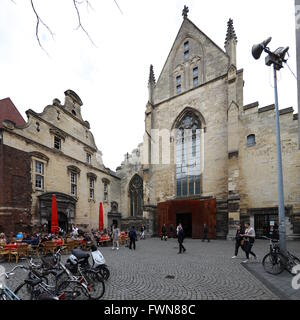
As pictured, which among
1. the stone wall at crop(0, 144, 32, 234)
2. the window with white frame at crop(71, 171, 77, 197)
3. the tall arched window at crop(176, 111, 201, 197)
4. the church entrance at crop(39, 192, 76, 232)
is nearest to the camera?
the stone wall at crop(0, 144, 32, 234)

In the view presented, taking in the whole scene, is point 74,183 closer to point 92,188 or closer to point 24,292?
point 92,188

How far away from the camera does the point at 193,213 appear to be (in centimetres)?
1841

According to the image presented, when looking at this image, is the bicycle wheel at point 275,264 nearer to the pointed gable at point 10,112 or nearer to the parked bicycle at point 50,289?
the parked bicycle at point 50,289

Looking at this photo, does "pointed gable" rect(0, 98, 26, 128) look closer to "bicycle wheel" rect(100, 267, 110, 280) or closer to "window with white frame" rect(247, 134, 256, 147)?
"bicycle wheel" rect(100, 267, 110, 280)

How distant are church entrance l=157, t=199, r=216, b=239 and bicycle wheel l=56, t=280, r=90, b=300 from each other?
14.8 metres

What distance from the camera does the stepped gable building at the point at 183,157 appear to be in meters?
15.0

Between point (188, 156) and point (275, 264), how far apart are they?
A: 1504cm

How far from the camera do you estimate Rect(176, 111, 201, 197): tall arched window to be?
→ 20203 millimetres

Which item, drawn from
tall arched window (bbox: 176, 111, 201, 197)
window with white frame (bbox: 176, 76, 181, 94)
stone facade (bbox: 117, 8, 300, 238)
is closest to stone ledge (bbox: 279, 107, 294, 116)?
stone facade (bbox: 117, 8, 300, 238)

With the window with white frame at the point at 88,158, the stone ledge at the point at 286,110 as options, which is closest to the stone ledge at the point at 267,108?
the stone ledge at the point at 286,110
